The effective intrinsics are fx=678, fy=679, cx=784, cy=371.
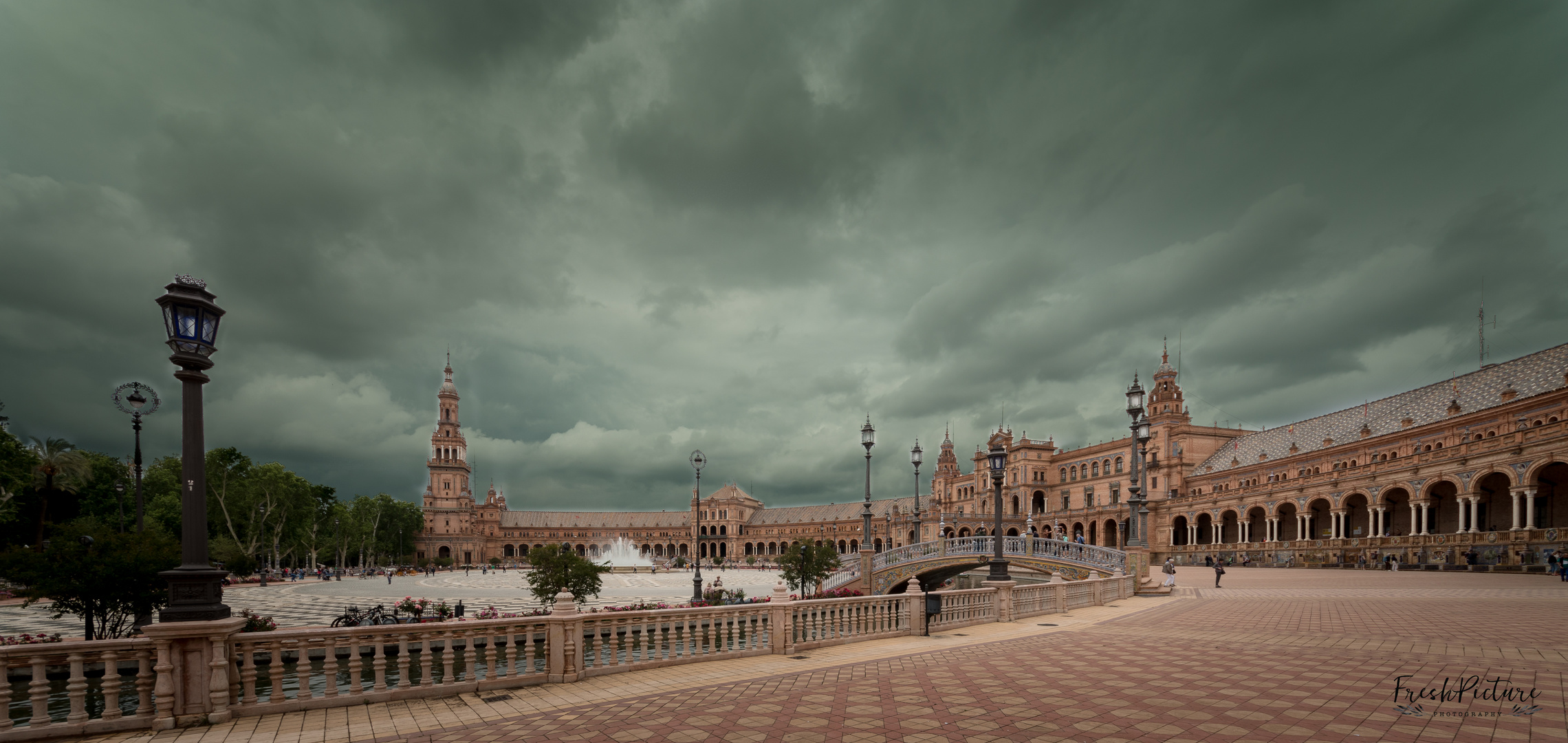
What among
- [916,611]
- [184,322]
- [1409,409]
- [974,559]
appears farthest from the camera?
[1409,409]

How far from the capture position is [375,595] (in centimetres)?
4175

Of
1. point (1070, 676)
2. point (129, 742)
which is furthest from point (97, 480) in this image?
point (1070, 676)

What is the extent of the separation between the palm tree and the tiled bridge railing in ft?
154

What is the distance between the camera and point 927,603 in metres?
13.4

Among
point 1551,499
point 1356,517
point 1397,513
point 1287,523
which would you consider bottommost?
point 1287,523

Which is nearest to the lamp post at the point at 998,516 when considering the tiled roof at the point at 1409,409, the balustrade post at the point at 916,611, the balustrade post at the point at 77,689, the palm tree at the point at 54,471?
the balustrade post at the point at 916,611

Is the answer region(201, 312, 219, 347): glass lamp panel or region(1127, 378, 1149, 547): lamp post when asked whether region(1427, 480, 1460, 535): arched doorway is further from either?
region(201, 312, 219, 347): glass lamp panel

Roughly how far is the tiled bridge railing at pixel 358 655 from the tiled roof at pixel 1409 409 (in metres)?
50.0

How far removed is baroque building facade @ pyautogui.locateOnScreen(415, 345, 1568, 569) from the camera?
36188 mm

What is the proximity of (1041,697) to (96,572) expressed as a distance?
18.8 metres

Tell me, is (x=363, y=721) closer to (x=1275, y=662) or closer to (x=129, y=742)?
(x=129, y=742)

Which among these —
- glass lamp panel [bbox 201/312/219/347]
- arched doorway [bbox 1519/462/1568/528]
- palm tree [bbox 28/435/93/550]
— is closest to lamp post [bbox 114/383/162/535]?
glass lamp panel [bbox 201/312/219/347]

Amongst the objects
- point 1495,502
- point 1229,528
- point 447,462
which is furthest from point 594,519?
point 1495,502

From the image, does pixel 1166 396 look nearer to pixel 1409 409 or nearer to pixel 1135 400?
pixel 1409 409
